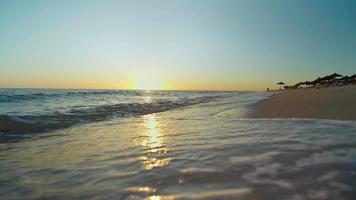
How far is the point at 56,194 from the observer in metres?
2.60

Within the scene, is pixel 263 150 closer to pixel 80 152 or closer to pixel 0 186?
pixel 80 152

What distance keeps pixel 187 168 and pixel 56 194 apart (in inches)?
46.0

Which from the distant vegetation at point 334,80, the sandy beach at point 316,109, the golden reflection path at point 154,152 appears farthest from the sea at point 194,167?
the distant vegetation at point 334,80

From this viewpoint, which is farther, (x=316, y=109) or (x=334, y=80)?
(x=334, y=80)

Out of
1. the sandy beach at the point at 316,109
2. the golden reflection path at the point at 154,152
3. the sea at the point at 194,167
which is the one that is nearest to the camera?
the sea at the point at 194,167

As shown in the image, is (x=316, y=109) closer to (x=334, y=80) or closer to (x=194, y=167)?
(x=194, y=167)

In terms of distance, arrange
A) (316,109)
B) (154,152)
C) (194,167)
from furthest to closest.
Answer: (316,109) < (154,152) < (194,167)

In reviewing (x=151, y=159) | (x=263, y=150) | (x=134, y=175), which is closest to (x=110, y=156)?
(x=151, y=159)

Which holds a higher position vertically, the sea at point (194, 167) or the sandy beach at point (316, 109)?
the sandy beach at point (316, 109)

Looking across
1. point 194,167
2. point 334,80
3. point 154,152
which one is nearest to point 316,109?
point 154,152

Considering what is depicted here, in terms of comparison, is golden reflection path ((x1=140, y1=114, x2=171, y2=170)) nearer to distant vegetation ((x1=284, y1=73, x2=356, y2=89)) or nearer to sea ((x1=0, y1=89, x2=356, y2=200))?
sea ((x1=0, y1=89, x2=356, y2=200))

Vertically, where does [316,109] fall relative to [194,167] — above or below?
above

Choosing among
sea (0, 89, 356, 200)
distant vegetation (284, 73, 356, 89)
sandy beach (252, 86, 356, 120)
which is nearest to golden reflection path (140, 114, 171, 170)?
sea (0, 89, 356, 200)

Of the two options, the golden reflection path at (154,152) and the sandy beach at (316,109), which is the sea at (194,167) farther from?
the sandy beach at (316,109)
